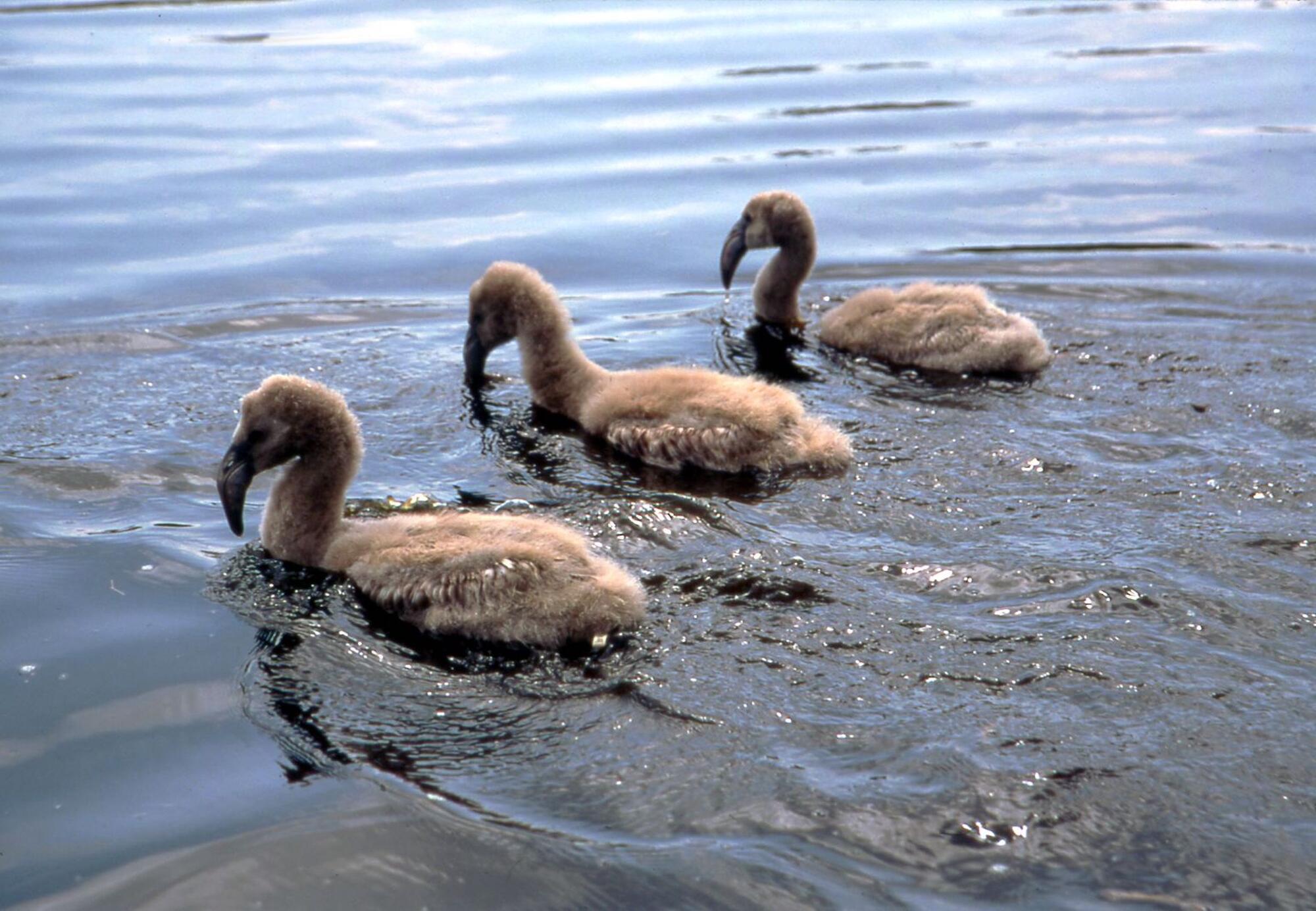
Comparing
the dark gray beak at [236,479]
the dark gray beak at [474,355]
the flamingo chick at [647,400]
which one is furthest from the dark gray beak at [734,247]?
the dark gray beak at [236,479]

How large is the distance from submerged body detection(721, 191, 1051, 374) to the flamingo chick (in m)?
1.20

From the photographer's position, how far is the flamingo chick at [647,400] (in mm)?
7277

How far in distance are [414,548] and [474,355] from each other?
9.79 feet

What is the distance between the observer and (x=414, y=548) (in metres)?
5.95

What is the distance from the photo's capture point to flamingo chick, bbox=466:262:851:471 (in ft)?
23.9

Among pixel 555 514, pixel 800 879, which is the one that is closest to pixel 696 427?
pixel 555 514

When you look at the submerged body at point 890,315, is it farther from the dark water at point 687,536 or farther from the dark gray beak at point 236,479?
the dark gray beak at point 236,479

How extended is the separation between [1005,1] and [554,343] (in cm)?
1415

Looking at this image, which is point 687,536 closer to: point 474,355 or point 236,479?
point 236,479

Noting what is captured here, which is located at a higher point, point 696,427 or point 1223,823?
point 696,427

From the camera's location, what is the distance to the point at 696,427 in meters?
7.42

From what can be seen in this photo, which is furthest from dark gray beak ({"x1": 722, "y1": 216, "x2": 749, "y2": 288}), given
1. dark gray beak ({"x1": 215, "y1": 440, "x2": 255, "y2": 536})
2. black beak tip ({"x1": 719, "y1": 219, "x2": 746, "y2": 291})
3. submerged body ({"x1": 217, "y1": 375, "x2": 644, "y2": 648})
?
dark gray beak ({"x1": 215, "y1": 440, "x2": 255, "y2": 536})

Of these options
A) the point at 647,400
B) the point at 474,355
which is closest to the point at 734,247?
the point at 474,355

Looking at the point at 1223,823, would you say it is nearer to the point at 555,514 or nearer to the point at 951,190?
the point at 555,514
